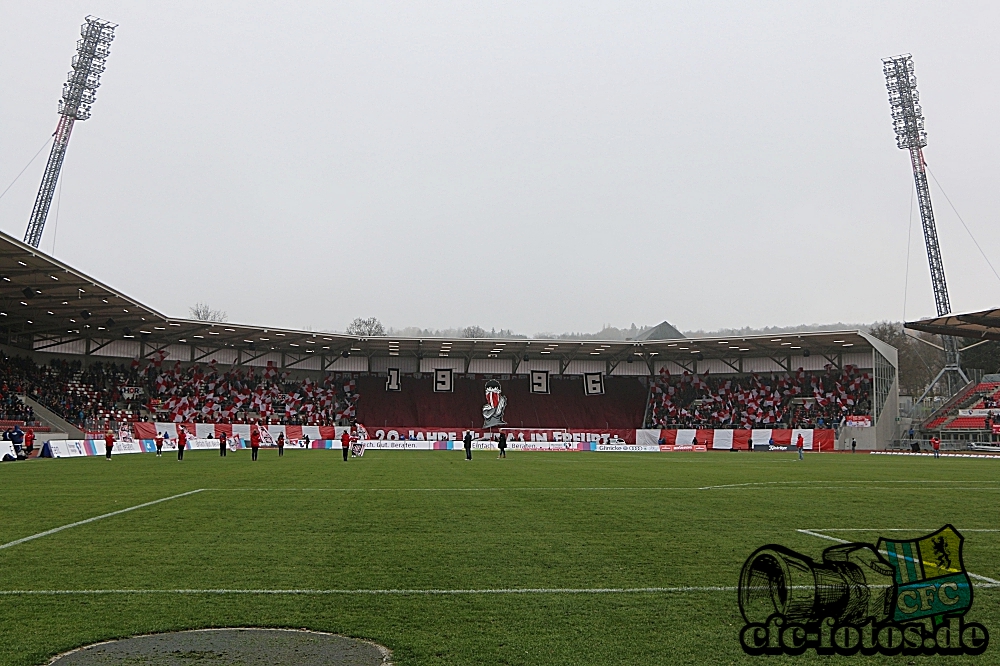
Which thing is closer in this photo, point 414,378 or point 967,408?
point 967,408

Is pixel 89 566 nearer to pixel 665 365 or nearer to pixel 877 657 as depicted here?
pixel 877 657

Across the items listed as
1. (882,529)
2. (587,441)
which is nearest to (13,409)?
(587,441)

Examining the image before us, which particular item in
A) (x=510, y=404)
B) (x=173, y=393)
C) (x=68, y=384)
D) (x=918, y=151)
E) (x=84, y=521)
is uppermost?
(x=918, y=151)

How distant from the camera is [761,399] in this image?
2955 inches

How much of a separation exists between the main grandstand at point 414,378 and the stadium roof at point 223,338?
0.67 ft

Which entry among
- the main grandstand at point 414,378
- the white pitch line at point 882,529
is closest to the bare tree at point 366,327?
the main grandstand at point 414,378

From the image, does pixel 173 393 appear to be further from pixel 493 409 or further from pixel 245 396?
pixel 493 409

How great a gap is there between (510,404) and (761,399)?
2362 cm

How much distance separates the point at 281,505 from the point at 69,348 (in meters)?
58.5

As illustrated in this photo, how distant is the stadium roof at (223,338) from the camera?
44656mm

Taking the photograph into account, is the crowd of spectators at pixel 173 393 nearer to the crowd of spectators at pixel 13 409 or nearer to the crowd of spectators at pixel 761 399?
the crowd of spectators at pixel 13 409

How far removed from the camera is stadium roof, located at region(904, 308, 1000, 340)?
58.1m

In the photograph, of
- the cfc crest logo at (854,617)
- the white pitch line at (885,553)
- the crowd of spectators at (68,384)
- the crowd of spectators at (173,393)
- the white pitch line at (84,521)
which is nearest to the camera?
the cfc crest logo at (854,617)

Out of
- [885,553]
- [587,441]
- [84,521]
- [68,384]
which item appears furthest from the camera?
[587,441]
